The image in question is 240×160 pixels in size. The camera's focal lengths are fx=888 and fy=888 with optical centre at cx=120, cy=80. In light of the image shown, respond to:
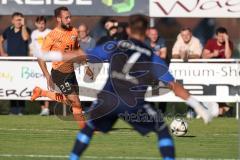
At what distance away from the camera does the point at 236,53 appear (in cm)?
2500

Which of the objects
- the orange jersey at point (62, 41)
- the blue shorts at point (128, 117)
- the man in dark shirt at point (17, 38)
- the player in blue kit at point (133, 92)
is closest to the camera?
the player in blue kit at point (133, 92)

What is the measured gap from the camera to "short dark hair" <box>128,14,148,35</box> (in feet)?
32.3

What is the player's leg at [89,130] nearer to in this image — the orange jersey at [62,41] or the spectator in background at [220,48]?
the orange jersey at [62,41]

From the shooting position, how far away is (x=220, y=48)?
2127cm

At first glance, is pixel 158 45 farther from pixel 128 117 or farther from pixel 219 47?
pixel 128 117

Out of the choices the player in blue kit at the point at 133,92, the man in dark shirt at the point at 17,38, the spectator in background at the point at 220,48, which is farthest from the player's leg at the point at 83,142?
the man in dark shirt at the point at 17,38

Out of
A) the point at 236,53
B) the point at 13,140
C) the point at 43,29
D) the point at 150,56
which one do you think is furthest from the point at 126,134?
the point at 236,53

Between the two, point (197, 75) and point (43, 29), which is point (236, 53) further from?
point (43, 29)

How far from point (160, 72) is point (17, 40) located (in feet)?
39.2

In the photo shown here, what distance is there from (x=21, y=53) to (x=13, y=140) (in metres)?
6.61

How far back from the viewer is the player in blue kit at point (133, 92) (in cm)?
996

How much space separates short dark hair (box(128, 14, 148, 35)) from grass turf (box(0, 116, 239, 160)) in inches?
133

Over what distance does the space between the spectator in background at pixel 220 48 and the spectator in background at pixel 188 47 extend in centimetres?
20

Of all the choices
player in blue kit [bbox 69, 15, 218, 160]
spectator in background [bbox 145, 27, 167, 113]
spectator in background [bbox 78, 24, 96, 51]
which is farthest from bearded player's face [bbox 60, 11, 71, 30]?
player in blue kit [bbox 69, 15, 218, 160]
